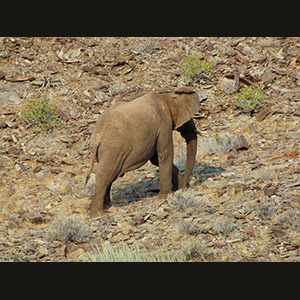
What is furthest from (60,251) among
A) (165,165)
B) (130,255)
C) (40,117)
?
(40,117)

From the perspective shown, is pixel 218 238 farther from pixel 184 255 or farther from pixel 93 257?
pixel 93 257

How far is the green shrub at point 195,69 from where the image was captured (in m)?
21.8

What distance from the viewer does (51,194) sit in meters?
14.9

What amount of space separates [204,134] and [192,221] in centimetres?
810

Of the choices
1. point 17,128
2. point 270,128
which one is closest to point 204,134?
point 270,128

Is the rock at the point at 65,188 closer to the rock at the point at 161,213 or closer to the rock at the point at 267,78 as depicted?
the rock at the point at 161,213

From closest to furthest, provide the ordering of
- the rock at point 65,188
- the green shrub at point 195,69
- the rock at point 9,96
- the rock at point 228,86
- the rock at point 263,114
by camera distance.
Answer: the rock at point 65,188 < the rock at point 263,114 < the rock at point 9,96 < the rock at point 228,86 < the green shrub at point 195,69

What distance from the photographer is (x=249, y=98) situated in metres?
20.2

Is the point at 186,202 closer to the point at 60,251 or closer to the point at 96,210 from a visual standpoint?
the point at 96,210

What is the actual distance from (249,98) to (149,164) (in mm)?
5912

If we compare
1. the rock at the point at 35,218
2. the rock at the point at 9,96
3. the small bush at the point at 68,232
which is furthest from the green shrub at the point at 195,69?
the small bush at the point at 68,232

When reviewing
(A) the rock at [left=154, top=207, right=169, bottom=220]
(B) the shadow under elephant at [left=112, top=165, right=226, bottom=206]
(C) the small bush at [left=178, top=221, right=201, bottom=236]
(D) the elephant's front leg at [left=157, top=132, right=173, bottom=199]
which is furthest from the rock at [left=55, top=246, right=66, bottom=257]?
(D) the elephant's front leg at [left=157, top=132, right=173, bottom=199]

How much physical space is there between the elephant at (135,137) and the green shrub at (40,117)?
6930 millimetres

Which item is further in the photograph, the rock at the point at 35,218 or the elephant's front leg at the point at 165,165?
the elephant's front leg at the point at 165,165
